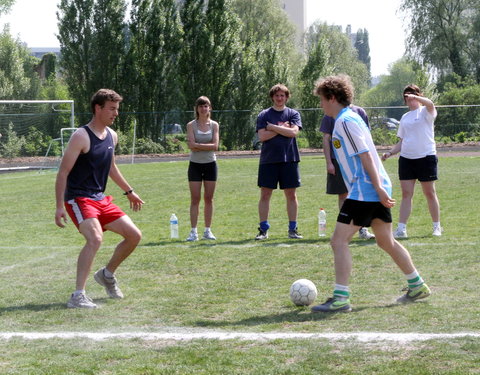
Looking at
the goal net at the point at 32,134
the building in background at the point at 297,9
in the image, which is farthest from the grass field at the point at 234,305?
the building in background at the point at 297,9

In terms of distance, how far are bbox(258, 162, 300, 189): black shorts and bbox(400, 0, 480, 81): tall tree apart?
45973 mm

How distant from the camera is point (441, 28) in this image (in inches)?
2094

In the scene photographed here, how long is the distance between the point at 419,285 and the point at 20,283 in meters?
3.87

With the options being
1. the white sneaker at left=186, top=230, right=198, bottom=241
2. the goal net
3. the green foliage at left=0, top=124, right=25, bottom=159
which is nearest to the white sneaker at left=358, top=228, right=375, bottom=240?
the white sneaker at left=186, top=230, right=198, bottom=241

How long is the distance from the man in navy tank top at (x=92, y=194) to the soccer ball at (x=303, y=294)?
155 cm

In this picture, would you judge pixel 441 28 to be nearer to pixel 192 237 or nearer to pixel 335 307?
pixel 192 237

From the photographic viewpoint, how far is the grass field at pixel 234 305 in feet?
15.3

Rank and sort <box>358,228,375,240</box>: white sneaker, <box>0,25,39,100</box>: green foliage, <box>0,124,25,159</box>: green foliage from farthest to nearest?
<box>0,25,39,100</box>: green foliage, <box>0,124,25,159</box>: green foliage, <box>358,228,375,240</box>: white sneaker

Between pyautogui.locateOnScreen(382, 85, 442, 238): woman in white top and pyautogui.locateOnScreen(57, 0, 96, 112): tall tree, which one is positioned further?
pyautogui.locateOnScreen(57, 0, 96, 112): tall tree

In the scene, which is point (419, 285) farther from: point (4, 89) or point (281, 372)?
point (4, 89)

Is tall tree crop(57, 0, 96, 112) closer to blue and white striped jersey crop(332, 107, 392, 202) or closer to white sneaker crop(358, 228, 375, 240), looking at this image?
white sneaker crop(358, 228, 375, 240)

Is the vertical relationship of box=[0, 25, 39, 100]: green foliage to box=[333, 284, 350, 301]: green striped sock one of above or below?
above

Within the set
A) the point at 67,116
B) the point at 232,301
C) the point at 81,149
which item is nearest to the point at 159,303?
the point at 232,301

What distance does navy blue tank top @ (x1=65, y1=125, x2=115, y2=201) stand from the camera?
21.6 ft
